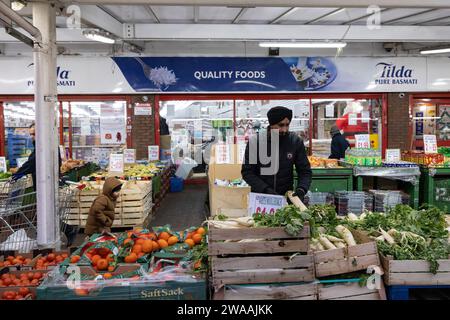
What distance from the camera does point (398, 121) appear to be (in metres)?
12.3

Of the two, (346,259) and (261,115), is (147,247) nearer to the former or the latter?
(346,259)

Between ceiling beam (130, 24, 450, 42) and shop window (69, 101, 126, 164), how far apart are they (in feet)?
9.56

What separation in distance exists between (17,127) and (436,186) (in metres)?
10.7

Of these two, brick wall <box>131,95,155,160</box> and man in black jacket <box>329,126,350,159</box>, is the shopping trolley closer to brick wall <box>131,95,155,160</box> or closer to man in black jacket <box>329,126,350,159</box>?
brick wall <box>131,95,155,160</box>

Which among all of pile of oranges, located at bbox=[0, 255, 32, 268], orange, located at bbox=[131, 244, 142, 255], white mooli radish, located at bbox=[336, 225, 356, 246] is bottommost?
pile of oranges, located at bbox=[0, 255, 32, 268]

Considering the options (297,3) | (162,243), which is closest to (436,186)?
(297,3)

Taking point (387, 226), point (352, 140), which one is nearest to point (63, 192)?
point (387, 226)

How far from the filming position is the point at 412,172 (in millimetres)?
8570

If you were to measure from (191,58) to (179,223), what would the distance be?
16.8ft

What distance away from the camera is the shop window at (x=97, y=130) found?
12.2 m

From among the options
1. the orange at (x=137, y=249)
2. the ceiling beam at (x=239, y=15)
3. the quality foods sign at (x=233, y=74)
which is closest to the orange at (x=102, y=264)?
the orange at (x=137, y=249)

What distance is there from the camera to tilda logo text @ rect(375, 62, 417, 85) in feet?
39.5

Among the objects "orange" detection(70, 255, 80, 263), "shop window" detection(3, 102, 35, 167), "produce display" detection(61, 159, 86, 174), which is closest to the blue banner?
"produce display" detection(61, 159, 86, 174)
